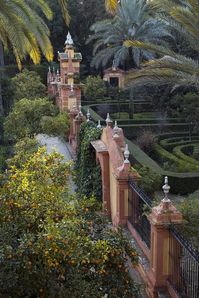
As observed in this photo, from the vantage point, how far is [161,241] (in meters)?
6.58

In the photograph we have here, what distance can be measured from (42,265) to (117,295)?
903mm

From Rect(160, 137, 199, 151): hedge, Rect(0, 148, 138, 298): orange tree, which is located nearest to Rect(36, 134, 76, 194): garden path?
Rect(160, 137, 199, 151): hedge

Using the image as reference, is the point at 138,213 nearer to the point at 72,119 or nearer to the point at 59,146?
the point at 72,119

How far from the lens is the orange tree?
458cm

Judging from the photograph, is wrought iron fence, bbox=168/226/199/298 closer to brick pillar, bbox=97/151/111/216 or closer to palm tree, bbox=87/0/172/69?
brick pillar, bbox=97/151/111/216

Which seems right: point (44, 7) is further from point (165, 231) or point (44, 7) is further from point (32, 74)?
point (32, 74)

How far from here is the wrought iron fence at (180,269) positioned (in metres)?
6.17

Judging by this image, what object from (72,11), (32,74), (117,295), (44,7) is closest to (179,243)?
(117,295)

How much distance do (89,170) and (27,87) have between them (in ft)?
45.3

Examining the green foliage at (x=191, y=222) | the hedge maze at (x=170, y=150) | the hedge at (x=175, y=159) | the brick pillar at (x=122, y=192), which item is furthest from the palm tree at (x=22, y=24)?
the hedge at (x=175, y=159)

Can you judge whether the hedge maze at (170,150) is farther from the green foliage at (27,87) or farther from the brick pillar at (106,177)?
the green foliage at (27,87)

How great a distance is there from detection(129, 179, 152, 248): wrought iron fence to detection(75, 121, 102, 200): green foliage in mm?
1987

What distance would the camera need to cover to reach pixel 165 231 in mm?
6562

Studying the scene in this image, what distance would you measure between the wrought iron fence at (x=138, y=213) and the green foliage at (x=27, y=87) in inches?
621
